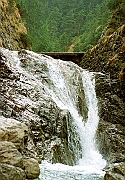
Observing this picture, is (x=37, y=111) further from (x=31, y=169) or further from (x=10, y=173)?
(x=10, y=173)

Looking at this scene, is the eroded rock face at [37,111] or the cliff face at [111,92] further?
the cliff face at [111,92]

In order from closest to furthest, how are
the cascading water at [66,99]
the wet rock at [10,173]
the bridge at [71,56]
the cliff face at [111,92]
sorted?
the wet rock at [10,173] < the cascading water at [66,99] < the cliff face at [111,92] < the bridge at [71,56]

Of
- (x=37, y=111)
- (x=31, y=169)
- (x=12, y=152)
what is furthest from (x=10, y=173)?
(x=37, y=111)

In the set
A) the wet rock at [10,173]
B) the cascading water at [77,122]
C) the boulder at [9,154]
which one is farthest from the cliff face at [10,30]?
the wet rock at [10,173]

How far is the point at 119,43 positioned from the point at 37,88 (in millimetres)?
9284

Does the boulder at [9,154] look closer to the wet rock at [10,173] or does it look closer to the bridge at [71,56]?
the wet rock at [10,173]

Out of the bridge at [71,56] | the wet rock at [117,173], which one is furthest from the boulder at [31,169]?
the bridge at [71,56]

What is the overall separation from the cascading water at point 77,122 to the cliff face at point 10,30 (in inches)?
270

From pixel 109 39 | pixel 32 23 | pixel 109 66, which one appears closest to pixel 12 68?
pixel 109 66

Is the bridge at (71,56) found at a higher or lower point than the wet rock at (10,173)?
higher

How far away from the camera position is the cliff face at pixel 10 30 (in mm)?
23495

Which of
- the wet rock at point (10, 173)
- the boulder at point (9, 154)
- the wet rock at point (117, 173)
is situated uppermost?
the boulder at point (9, 154)

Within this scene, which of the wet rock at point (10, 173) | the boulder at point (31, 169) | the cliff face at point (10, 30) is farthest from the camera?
the cliff face at point (10, 30)

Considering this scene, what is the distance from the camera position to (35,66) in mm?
15984
